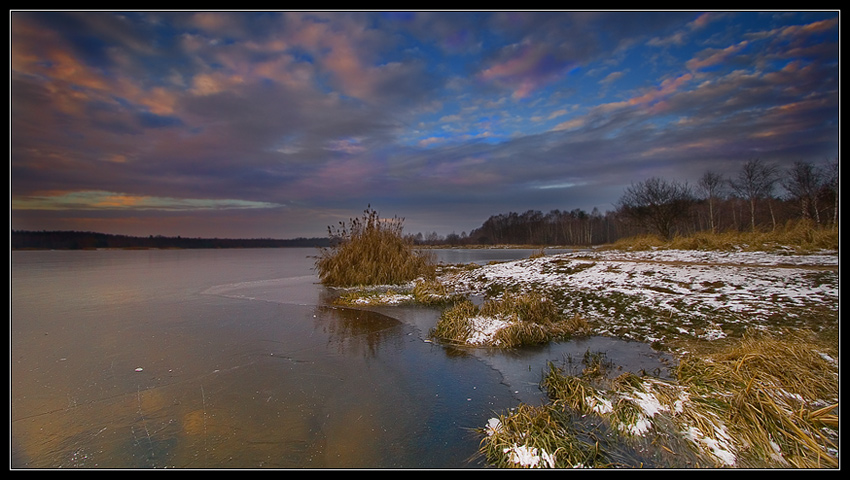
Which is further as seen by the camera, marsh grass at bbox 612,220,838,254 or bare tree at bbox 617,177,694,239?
bare tree at bbox 617,177,694,239

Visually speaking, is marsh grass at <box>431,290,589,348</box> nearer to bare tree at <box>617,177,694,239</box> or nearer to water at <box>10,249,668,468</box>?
water at <box>10,249,668,468</box>

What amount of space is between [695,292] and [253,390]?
30.5 ft

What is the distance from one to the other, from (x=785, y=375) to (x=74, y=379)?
8205 millimetres

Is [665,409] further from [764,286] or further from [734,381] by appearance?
[764,286]

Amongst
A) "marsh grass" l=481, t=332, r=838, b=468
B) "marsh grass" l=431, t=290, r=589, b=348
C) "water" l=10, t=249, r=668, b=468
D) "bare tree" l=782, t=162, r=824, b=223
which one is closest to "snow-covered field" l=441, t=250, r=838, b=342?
"marsh grass" l=431, t=290, r=589, b=348

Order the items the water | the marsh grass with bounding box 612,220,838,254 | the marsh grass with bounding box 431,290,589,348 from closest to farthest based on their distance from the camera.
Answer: the water, the marsh grass with bounding box 431,290,589,348, the marsh grass with bounding box 612,220,838,254

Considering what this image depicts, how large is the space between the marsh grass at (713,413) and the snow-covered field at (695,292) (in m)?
2.07

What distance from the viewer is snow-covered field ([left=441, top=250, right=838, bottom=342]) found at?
6.53 meters

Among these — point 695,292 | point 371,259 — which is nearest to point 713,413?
point 695,292

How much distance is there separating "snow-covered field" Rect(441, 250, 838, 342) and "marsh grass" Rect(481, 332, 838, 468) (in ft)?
6.80

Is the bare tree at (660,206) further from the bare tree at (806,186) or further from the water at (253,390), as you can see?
the water at (253,390)

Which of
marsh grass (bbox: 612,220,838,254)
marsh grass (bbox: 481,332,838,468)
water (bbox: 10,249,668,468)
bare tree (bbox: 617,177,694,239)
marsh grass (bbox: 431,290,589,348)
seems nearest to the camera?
marsh grass (bbox: 481,332,838,468)

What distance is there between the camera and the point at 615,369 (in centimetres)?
488

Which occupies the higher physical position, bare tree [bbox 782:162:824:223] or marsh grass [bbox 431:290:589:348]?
bare tree [bbox 782:162:824:223]
